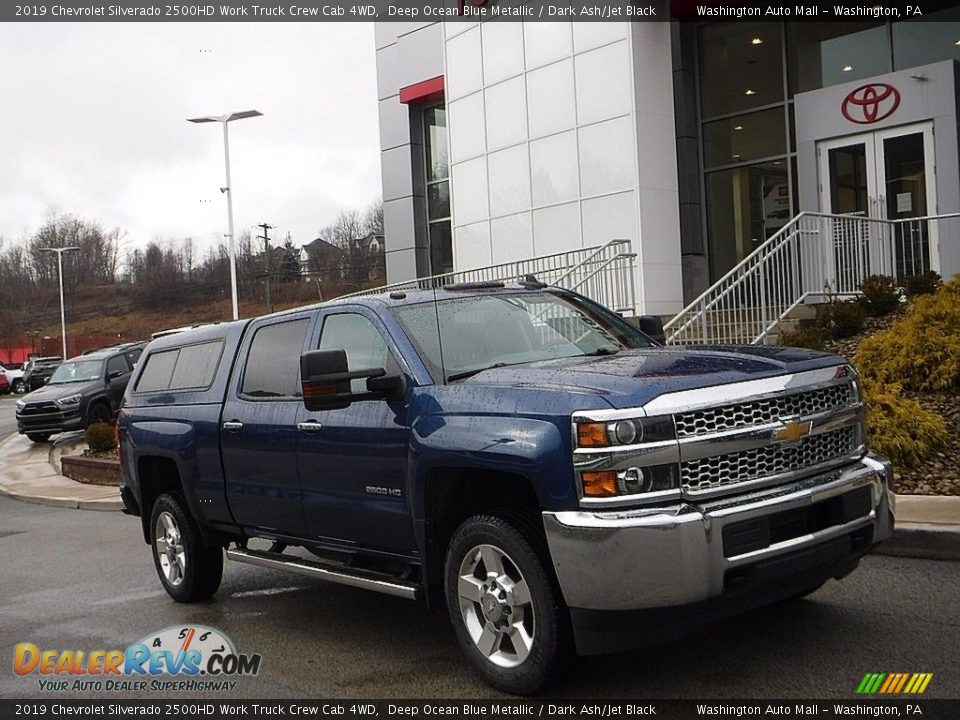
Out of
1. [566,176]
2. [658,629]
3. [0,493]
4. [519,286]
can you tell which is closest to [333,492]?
[519,286]

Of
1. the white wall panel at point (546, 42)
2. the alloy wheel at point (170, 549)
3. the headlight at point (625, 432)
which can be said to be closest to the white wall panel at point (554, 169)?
the white wall panel at point (546, 42)

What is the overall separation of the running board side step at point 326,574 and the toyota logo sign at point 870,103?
49.5 feet

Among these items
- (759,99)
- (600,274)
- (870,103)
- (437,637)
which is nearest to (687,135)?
(759,99)

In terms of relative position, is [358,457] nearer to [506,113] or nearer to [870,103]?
[870,103]

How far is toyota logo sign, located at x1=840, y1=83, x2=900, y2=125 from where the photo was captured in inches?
716

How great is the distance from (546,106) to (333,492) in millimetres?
16956

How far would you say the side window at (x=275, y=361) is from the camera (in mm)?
6515

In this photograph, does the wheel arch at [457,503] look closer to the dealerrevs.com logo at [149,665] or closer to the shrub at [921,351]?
the dealerrevs.com logo at [149,665]

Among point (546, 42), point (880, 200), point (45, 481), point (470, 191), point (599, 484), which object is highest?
point (546, 42)

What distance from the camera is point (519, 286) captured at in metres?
6.57

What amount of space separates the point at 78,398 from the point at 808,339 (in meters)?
17.0

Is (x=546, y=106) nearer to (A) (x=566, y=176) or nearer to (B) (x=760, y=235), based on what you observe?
(A) (x=566, y=176)

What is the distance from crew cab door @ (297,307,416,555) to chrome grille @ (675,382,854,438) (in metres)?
1.54

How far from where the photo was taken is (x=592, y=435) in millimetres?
4504
